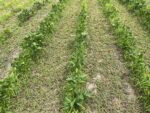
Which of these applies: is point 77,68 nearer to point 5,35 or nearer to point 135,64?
point 135,64

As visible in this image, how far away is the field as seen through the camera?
10.9 feet

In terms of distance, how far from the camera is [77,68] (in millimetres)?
3986

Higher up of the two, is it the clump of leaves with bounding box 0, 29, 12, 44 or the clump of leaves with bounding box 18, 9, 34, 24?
the clump of leaves with bounding box 18, 9, 34, 24

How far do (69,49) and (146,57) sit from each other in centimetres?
275

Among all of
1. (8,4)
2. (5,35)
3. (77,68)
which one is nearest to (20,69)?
(77,68)

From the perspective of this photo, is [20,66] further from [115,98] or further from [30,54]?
[115,98]

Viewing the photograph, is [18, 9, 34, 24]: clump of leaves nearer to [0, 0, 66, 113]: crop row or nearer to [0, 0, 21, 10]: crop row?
[0, 0, 66, 113]: crop row

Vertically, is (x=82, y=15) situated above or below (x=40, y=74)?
above

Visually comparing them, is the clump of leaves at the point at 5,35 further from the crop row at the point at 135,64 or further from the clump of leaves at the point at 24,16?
the crop row at the point at 135,64

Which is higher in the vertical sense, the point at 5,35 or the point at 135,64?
the point at 5,35

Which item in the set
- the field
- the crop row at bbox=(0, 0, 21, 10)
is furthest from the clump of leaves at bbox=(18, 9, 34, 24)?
the crop row at bbox=(0, 0, 21, 10)

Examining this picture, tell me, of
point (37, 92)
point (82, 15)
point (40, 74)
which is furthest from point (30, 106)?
point (82, 15)

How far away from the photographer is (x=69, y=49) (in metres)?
5.23

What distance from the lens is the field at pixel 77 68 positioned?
10.9 feet
